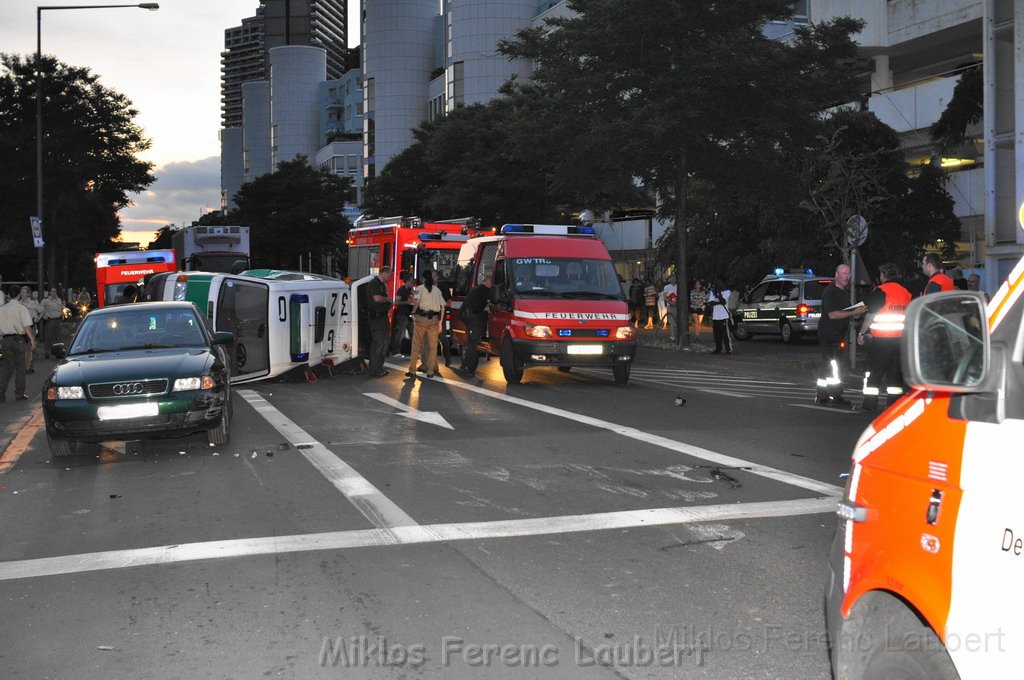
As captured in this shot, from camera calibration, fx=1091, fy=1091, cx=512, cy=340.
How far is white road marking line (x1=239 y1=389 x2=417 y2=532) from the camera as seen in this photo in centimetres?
750

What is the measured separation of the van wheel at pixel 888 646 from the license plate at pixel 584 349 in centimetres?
1357

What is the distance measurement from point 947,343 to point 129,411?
29.3 feet

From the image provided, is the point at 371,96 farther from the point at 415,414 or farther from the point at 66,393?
the point at 66,393

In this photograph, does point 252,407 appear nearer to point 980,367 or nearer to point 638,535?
point 638,535

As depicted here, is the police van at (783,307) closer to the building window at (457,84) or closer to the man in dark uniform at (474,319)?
the man in dark uniform at (474,319)

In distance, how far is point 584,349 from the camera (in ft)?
54.7

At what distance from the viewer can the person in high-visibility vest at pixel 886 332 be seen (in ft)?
39.8

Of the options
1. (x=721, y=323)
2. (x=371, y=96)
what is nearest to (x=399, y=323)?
→ (x=721, y=323)

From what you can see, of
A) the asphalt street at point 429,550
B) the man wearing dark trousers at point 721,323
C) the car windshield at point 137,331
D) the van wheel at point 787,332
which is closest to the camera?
the asphalt street at point 429,550

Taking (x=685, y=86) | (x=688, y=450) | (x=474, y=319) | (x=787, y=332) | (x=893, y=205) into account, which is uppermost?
(x=685, y=86)

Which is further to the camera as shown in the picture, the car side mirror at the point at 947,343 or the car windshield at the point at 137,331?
the car windshield at the point at 137,331

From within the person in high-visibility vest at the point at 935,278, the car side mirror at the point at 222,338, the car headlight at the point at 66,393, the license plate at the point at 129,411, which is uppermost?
the person in high-visibility vest at the point at 935,278

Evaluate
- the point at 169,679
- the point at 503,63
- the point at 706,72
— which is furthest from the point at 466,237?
the point at 503,63

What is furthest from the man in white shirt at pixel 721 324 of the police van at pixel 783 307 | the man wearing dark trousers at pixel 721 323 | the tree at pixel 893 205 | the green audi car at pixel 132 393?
the green audi car at pixel 132 393
